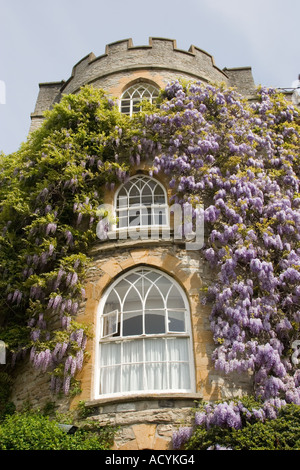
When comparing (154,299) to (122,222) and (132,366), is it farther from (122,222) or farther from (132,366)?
(122,222)

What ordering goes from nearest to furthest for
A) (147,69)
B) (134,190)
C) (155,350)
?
(155,350) → (134,190) → (147,69)

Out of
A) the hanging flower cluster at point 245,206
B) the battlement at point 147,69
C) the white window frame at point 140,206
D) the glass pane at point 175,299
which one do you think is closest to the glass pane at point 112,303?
the glass pane at point 175,299

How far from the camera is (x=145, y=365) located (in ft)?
26.7

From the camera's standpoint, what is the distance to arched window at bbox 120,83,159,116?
13070 millimetres

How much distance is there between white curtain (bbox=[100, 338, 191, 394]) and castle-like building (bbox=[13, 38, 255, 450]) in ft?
0.05

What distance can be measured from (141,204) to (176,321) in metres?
3.01

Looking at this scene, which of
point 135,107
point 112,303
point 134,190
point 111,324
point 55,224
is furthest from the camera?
point 135,107

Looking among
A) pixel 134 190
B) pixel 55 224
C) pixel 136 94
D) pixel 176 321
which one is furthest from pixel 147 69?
pixel 176 321

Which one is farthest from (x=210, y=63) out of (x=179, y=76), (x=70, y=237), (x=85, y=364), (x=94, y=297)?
(x=85, y=364)

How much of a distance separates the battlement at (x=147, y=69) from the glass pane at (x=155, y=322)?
22.5 feet

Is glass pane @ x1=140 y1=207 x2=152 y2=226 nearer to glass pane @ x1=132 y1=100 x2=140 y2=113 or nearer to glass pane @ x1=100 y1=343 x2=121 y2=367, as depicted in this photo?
glass pane @ x1=100 y1=343 x2=121 y2=367
